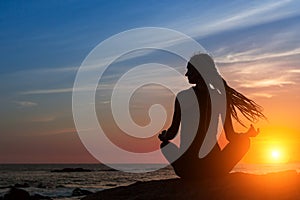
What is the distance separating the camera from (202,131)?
11594 millimetres

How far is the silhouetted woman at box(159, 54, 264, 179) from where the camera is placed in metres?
11.3

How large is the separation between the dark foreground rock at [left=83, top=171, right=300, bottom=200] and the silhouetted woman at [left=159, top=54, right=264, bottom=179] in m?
0.34

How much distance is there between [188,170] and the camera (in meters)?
11.9

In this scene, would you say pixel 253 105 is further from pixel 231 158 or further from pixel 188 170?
pixel 188 170

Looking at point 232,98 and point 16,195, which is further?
point 16,195

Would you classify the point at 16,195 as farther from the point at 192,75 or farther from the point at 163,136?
the point at 192,75

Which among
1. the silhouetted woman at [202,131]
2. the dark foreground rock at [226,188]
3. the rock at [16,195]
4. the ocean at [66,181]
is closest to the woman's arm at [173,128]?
the silhouetted woman at [202,131]

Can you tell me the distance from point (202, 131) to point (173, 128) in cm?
65

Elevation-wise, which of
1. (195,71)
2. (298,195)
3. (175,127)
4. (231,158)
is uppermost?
(195,71)

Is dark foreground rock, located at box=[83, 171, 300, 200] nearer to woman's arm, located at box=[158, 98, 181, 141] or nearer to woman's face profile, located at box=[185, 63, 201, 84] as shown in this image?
woman's arm, located at box=[158, 98, 181, 141]

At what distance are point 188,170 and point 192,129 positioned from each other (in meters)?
0.98

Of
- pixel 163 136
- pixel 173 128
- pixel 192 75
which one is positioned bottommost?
pixel 163 136

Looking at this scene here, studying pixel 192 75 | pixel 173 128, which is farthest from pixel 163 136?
pixel 192 75

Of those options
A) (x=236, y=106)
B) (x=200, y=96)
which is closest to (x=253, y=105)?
(x=236, y=106)
